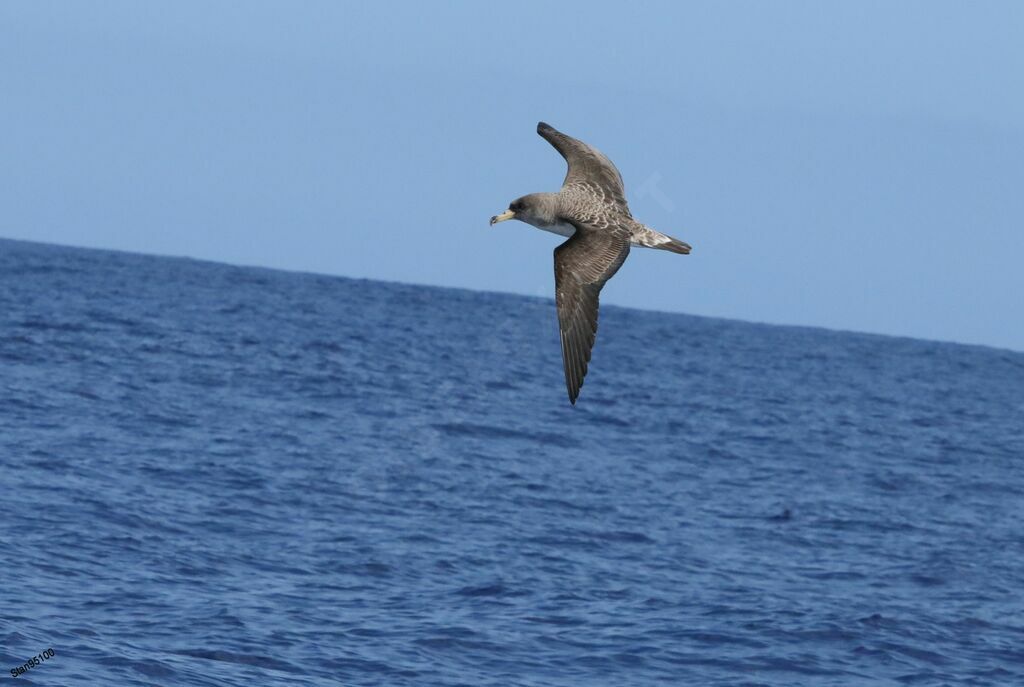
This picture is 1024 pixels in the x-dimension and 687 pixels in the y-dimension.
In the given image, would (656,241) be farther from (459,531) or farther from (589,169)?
(459,531)

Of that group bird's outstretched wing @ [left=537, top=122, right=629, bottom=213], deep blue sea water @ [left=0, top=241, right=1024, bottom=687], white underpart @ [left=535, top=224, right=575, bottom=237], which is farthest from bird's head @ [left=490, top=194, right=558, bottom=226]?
deep blue sea water @ [left=0, top=241, right=1024, bottom=687]

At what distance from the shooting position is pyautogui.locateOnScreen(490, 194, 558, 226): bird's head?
13.8 meters

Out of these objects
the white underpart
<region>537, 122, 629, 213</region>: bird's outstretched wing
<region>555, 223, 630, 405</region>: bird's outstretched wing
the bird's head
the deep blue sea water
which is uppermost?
Answer: <region>537, 122, 629, 213</region>: bird's outstretched wing

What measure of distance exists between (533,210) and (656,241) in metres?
1.20

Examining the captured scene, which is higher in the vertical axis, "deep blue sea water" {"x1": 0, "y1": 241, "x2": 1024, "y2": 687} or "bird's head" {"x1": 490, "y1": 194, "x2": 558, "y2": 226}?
"bird's head" {"x1": 490, "y1": 194, "x2": 558, "y2": 226}

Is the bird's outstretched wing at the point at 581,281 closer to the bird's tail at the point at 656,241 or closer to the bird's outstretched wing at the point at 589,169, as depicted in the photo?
the bird's tail at the point at 656,241

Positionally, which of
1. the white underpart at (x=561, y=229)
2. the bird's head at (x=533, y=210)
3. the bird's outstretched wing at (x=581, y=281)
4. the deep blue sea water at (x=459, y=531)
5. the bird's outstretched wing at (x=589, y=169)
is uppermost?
the bird's outstretched wing at (x=589, y=169)

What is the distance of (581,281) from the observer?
12922 mm

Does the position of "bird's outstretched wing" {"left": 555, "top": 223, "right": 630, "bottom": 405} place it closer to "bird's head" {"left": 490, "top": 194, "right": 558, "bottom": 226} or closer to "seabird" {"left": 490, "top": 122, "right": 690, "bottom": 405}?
"seabird" {"left": 490, "top": 122, "right": 690, "bottom": 405}

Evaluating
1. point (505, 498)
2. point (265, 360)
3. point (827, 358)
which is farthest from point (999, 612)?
point (827, 358)

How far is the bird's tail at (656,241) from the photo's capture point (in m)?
13.4

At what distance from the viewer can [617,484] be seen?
106ft

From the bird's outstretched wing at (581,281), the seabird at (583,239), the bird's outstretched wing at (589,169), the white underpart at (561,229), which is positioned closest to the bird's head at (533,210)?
the seabird at (583,239)

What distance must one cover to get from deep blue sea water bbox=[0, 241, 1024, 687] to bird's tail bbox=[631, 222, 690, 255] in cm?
634
